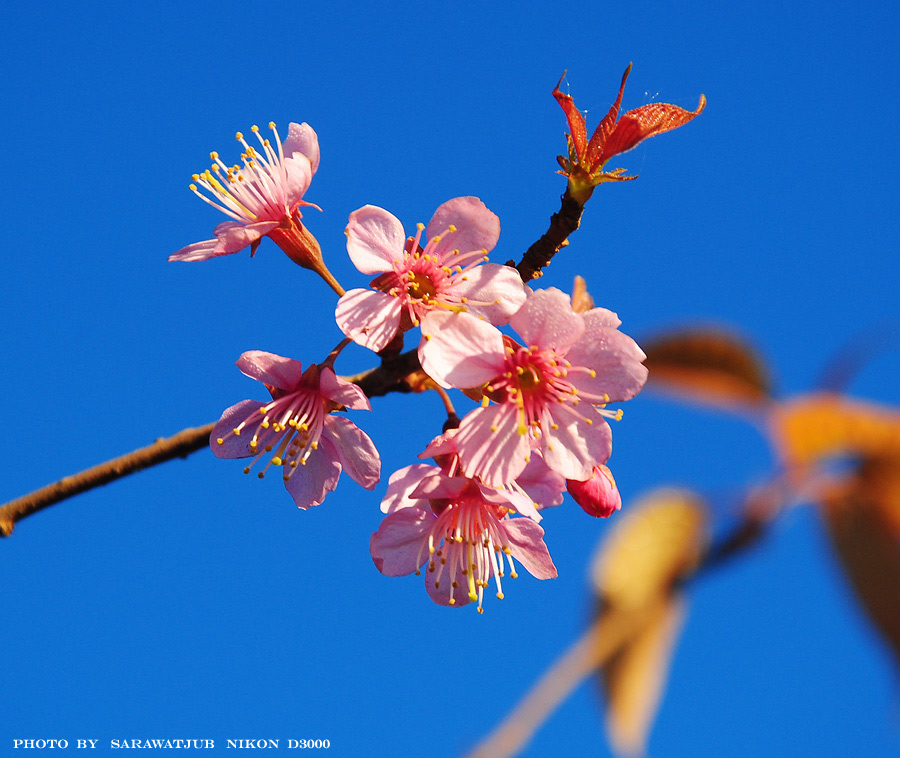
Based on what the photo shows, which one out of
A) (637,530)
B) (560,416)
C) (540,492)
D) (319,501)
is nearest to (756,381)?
(637,530)

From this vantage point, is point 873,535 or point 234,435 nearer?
point 873,535

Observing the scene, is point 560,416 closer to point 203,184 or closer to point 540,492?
point 540,492

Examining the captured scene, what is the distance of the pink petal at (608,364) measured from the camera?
5.87 feet

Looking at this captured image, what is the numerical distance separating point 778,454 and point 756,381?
6 cm

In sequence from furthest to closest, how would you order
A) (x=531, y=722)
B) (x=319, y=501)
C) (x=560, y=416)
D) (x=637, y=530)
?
1. (x=319, y=501)
2. (x=560, y=416)
3. (x=637, y=530)
4. (x=531, y=722)

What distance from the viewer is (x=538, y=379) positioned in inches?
73.9

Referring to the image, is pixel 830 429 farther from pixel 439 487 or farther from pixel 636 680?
pixel 439 487

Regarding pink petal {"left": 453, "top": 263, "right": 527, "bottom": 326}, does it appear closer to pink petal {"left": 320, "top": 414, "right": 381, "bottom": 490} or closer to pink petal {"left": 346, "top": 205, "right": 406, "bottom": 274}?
pink petal {"left": 346, "top": 205, "right": 406, "bottom": 274}

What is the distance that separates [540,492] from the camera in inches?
78.8

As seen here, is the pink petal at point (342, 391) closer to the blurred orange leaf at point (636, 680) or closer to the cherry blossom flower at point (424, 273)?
the cherry blossom flower at point (424, 273)

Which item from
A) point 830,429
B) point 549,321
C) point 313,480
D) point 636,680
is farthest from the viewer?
point 313,480

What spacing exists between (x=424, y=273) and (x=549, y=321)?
403mm

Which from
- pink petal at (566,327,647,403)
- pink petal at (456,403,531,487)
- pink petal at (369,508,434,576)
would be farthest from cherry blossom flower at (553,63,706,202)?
pink petal at (369,508,434,576)

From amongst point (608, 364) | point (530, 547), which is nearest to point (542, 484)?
point (530, 547)
